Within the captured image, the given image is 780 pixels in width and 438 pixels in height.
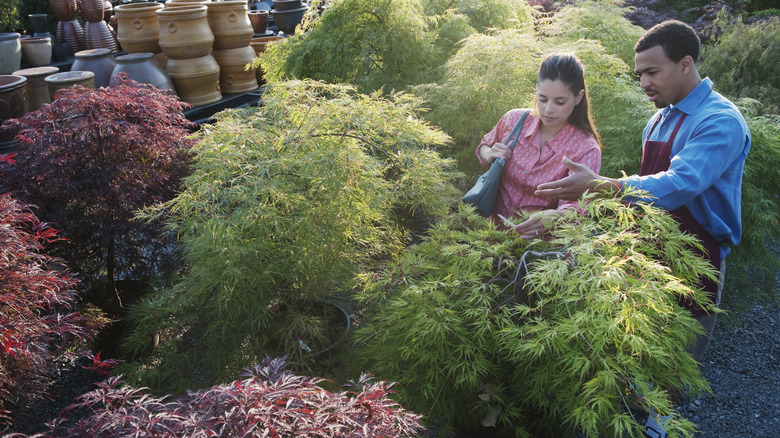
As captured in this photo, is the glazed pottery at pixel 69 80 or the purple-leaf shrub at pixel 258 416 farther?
the glazed pottery at pixel 69 80

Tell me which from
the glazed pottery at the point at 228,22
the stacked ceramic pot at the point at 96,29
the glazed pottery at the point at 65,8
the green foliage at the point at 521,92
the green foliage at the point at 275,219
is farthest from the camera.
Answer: the glazed pottery at the point at 65,8

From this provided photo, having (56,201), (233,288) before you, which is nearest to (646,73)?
(233,288)

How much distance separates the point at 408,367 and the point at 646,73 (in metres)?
1.25

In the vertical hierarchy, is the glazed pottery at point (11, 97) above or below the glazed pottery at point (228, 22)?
below

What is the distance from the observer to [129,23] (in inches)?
196

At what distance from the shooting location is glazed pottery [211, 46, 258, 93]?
216 inches

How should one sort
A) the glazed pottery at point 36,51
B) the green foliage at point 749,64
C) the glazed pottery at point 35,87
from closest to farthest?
1. the glazed pottery at point 35,87
2. the green foliage at point 749,64
3. the glazed pottery at point 36,51

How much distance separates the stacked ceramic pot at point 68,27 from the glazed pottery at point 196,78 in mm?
2672

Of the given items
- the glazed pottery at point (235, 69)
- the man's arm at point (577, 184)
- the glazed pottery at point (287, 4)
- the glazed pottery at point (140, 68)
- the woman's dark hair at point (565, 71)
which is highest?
the woman's dark hair at point (565, 71)

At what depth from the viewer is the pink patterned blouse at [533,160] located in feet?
5.88

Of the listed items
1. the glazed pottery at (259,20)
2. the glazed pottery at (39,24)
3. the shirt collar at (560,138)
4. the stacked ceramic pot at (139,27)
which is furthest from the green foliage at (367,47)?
the glazed pottery at (39,24)

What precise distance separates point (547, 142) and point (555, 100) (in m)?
0.16

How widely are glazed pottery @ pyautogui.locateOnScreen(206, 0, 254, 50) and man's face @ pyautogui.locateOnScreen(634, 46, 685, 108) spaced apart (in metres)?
4.54

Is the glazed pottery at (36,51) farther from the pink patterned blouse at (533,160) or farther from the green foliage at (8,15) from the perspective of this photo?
the pink patterned blouse at (533,160)
